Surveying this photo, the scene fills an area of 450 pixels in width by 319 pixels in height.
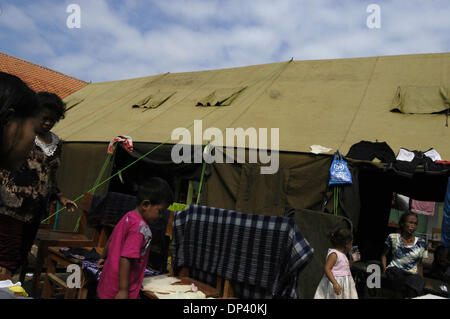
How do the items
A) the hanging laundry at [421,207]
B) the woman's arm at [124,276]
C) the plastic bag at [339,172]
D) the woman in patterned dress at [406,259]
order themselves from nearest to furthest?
the woman's arm at [124,276] < the woman in patterned dress at [406,259] < the plastic bag at [339,172] < the hanging laundry at [421,207]

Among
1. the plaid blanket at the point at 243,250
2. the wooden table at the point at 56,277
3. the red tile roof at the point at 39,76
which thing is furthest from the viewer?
the red tile roof at the point at 39,76

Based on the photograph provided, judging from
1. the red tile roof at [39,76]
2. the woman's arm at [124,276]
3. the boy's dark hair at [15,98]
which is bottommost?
the woman's arm at [124,276]

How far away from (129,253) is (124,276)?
13 centimetres

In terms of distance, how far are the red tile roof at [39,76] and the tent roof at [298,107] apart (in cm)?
918

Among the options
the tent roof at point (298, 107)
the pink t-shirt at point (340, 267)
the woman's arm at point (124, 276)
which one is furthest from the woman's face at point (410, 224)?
the woman's arm at point (124, 276)

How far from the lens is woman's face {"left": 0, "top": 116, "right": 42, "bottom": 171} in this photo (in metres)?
0.99

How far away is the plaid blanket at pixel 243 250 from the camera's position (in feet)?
7.77

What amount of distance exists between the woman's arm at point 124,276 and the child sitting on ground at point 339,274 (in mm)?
1884

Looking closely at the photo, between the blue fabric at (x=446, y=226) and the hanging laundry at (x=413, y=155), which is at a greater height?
the hanging laundry at (x=413, y=155)

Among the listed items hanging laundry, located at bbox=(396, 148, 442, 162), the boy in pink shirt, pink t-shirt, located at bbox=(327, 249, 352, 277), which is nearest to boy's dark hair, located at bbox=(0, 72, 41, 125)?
the boy in pink shirt

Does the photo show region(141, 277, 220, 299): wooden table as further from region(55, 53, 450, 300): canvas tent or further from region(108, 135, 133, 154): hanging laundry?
region(108, 135, 133, 154): hanging laundry

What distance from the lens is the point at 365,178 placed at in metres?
6.07

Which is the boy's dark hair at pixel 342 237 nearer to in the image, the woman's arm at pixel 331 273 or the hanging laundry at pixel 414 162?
the woman's arm at pixel 331 273

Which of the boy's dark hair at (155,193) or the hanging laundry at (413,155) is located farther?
the hanging laundry at (413,155)
